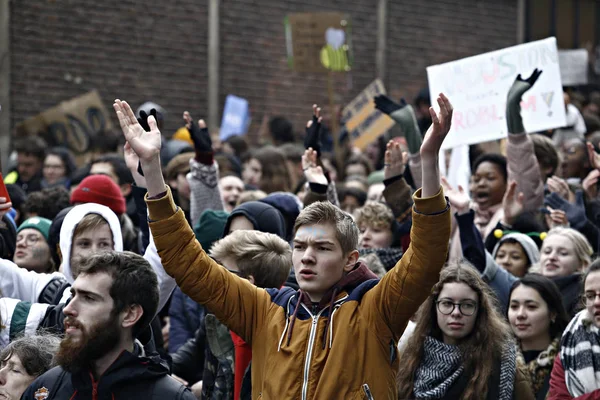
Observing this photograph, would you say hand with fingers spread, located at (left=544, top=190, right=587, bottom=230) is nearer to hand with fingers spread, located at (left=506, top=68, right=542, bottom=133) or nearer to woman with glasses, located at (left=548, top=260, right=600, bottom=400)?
hand with fingers spread, located at (left=506, top=68, right=542, bottom=133)

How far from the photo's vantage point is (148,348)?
4.33 m

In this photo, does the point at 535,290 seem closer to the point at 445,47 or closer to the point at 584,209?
the point at 584,209

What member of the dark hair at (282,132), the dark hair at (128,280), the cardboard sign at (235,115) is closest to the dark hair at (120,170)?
the dark hair at (128,280)

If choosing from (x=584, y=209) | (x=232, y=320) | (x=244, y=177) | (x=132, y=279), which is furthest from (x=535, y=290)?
(x=244, y=177)

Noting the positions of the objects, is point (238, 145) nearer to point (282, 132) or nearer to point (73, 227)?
point (282, 132)

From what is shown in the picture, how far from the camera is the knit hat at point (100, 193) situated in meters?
6.31

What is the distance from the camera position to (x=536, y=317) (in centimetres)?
539

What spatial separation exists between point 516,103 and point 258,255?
2.55 m

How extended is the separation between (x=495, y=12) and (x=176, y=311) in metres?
13.2

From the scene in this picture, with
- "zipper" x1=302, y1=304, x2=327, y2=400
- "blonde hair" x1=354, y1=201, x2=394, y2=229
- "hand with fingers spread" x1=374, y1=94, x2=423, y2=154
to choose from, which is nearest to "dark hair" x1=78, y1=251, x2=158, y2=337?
"zipper" x1=302, y1=304, x2=327, y2=400

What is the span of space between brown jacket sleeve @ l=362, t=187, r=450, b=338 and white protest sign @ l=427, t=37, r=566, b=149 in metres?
3.82

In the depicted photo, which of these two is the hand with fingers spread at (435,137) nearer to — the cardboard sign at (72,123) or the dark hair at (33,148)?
the dark hair at (33,148)

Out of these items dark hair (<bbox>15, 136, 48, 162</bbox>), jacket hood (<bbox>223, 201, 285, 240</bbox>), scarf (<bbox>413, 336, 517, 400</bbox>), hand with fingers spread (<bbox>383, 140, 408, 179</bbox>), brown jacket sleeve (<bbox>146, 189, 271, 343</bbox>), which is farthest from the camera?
dark hair (<bbox>15, 136, 48, 162</bbox>)

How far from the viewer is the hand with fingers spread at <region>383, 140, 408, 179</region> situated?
6.14 meters
